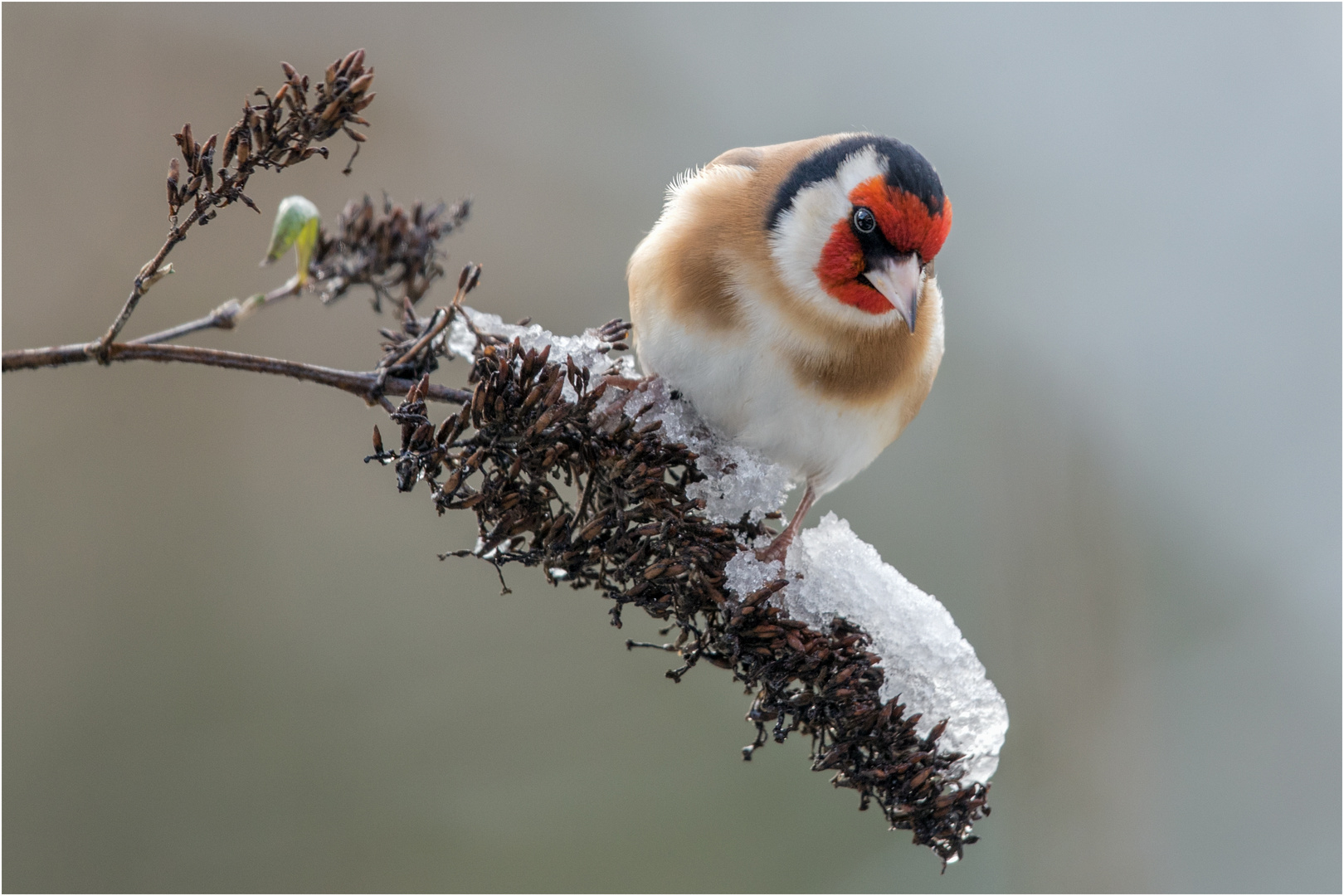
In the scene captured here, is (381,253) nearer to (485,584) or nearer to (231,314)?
(231,314)

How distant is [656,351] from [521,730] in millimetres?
4273

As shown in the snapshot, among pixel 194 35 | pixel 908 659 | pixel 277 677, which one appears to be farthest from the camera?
pixel 194 35

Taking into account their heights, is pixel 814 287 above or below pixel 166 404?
below

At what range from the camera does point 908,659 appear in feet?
6.12

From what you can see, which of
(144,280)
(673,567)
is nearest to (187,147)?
(144,280)

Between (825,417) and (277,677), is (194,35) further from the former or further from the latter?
(825,417)

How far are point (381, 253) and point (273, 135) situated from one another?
0.51 metres

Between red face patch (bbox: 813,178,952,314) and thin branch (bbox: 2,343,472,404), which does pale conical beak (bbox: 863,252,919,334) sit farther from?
thin branch (bbox: 2,343,472,404)

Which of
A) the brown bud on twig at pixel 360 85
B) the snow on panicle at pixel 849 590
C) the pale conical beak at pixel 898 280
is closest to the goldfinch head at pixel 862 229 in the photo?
the pale conical beak at pixel 898 280

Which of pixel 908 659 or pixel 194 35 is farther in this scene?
pixel 194 35

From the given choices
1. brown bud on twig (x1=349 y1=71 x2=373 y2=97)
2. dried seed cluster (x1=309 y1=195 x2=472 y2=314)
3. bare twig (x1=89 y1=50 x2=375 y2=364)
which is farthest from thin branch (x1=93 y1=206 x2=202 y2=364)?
dried seed cluster (x1=309 y1=195 x2=472 y2=314)

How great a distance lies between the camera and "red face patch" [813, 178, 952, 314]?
1876 mm

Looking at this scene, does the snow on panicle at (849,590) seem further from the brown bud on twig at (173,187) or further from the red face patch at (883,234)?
the brown bud on twig at (173,187)

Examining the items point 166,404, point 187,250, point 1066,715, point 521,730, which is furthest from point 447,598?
point 1066,715
